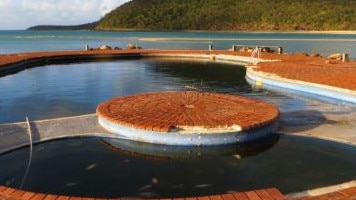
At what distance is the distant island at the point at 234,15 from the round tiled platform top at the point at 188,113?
118m

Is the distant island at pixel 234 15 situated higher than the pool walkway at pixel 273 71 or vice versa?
the distant island at pixel 234 15

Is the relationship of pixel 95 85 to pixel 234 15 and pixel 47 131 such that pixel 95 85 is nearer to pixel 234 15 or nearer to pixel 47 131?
pixel 47 131

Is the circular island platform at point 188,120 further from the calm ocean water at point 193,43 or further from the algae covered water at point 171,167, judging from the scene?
the calm ocean water at point 193,43

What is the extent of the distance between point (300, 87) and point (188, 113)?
690cm

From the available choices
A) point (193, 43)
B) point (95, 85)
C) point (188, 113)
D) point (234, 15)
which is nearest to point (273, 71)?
point (95, 85)

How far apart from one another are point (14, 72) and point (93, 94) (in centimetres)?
805

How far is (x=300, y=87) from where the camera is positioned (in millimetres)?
15070

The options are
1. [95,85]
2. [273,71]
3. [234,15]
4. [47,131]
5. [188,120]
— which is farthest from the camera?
[234,15]

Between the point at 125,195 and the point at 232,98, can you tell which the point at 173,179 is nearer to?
the point at 125,195

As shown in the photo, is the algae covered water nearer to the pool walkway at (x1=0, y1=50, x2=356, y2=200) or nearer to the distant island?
Result: the pool walkway at (x1=0, y1=50, x2=356, y2=200)

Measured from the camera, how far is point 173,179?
6.98 meters

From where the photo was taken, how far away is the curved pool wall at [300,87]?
13.1m

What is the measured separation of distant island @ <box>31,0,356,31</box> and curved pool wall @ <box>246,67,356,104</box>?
11085 centimetres

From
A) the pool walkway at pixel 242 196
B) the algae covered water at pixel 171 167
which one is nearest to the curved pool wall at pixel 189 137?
the algae covered water at pixel 171 167
